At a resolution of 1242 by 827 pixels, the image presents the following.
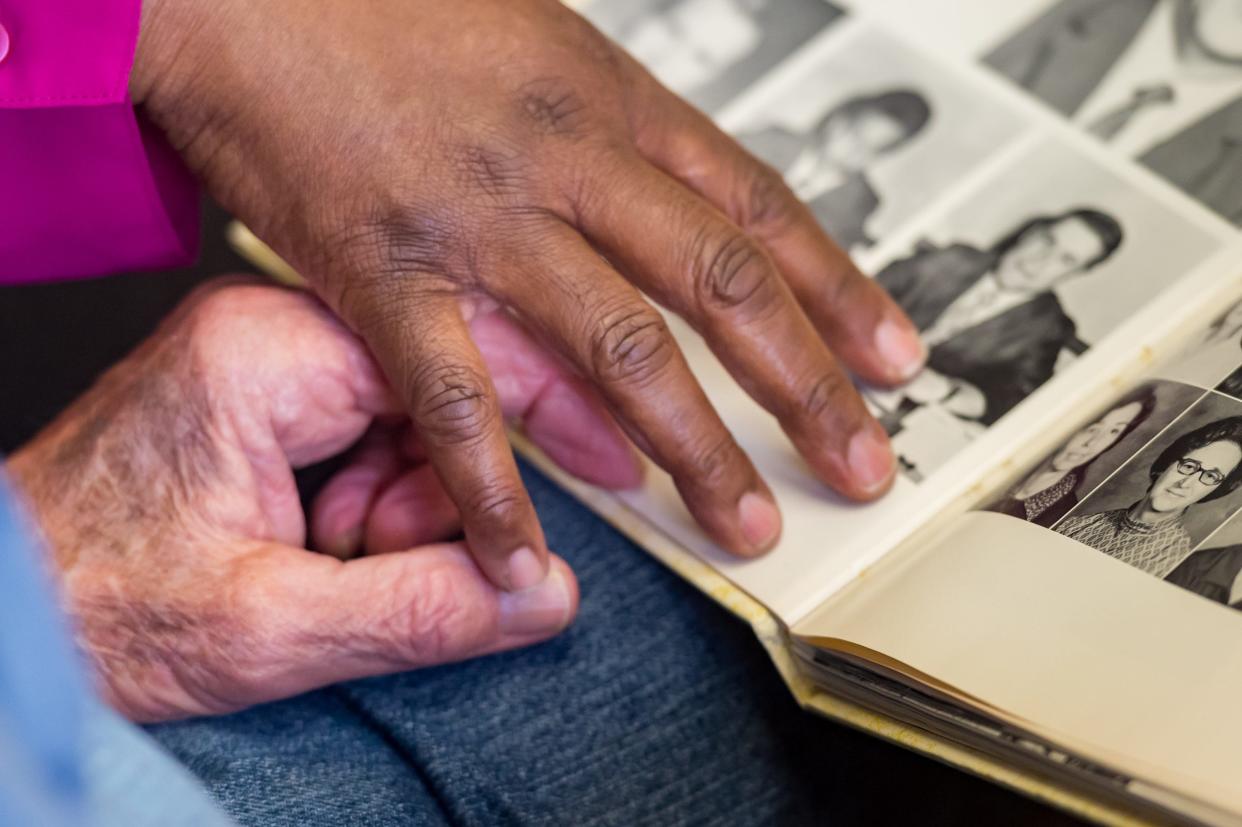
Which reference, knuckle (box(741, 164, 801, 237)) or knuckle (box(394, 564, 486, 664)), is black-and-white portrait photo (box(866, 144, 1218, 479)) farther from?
knuckle (box(394, 564, 486, 664))

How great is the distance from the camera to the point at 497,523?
554 mm

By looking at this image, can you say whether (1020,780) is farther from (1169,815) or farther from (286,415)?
(286,415)

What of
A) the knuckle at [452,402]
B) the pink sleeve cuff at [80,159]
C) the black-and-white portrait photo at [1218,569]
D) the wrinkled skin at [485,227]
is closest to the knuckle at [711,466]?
the wrinkled skin at [485,227]

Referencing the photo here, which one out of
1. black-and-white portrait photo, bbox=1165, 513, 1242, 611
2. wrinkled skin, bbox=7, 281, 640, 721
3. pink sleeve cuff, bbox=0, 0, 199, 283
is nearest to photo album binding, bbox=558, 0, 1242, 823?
black-and-white portrait photo, bbox=1165, 513, 1242, 611

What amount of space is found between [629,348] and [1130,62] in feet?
1.33

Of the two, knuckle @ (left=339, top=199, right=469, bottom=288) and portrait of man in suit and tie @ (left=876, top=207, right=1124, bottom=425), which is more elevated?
knuckle @ (left=339, top=199, right=469, bottom=288)

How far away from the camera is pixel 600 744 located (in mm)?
592

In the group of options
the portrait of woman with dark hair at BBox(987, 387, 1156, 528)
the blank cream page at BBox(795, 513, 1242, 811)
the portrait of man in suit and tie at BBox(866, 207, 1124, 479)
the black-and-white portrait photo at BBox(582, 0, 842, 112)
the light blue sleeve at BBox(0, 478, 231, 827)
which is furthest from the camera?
the black-and-white portrait photo at BBox(582, 0, 842, 112)

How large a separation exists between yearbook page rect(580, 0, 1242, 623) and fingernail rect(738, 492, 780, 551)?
0.01 meters

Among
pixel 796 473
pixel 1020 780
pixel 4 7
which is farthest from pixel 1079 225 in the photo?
pixel 4 7

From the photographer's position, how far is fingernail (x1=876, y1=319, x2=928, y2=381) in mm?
646

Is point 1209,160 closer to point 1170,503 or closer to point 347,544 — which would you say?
point 1170,503

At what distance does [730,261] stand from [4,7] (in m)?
0.37

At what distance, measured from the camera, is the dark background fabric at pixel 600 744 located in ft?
1.82
